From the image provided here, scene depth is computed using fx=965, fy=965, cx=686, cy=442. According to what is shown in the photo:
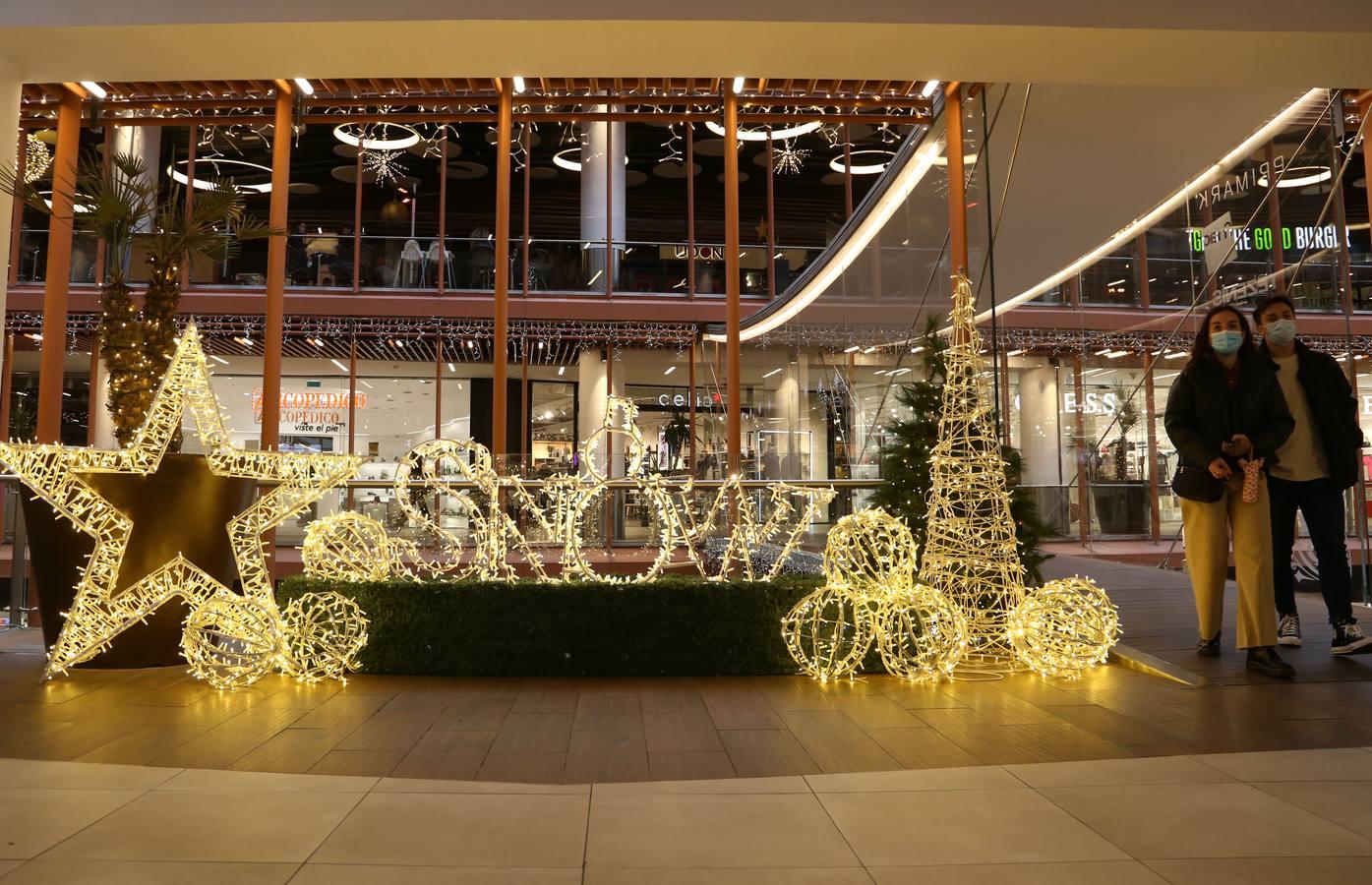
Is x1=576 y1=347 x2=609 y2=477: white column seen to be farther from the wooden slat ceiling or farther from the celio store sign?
the wooden slat ceiling

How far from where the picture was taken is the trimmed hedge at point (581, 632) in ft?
15.5

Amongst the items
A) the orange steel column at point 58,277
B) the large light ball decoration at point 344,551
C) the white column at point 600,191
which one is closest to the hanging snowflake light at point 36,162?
the orange steel column at point 58,277

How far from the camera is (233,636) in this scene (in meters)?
4.43

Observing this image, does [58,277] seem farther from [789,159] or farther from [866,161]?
[866,161]

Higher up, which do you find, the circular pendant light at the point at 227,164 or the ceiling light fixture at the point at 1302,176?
the circular pendant light at the point at 227,164

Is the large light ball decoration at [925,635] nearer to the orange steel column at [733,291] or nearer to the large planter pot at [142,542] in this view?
the large planter pot at [142,542]

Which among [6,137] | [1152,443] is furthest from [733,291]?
[6,137]

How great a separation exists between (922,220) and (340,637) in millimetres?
5601

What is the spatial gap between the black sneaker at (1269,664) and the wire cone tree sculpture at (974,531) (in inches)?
41.2

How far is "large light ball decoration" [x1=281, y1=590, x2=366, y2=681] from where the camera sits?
4566 millimetres

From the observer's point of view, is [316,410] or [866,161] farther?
[866,161]

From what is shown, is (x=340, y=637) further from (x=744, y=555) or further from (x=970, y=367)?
(x=970, y=367)

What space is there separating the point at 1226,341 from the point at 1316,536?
41.1 inches

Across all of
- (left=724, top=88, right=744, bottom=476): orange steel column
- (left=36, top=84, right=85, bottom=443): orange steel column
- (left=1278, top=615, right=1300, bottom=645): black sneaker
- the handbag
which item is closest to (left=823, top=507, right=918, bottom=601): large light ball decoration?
the handbag
